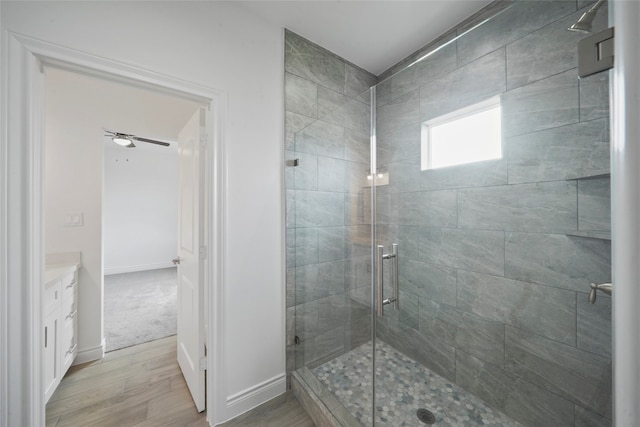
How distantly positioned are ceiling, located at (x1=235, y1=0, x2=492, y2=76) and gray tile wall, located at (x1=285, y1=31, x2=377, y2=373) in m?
0.15

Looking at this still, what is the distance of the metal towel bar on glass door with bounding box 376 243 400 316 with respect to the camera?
140cm

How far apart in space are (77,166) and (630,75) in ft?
10.5

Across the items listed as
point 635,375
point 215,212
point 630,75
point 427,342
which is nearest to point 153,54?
point 215,212

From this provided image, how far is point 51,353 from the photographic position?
1602 mm

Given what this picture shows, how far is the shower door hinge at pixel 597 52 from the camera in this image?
1.57 feet

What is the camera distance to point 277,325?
174 centimetres

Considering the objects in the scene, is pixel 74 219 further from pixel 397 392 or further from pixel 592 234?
pixel 592 234

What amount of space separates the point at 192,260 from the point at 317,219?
37.7 inches

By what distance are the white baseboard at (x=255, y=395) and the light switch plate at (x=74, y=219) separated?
2.03 m

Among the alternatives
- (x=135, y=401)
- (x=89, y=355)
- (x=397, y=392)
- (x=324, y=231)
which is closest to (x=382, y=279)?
(x=324, y=231)

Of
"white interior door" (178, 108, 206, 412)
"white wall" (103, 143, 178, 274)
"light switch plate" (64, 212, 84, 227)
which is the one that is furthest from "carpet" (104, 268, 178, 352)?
"light switch plate" (64, 212, 84, 227)

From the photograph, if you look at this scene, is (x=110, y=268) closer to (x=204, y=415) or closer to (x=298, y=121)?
(x=204, y=415)

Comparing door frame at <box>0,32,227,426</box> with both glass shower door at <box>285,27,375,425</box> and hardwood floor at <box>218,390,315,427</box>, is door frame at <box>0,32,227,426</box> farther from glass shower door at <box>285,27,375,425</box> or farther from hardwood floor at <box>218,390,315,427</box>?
glass shower door at <box>285,27,375,425</box>

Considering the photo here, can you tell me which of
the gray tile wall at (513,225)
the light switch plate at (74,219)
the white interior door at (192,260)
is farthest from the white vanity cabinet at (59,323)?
the gray tile wall at (513,225)
